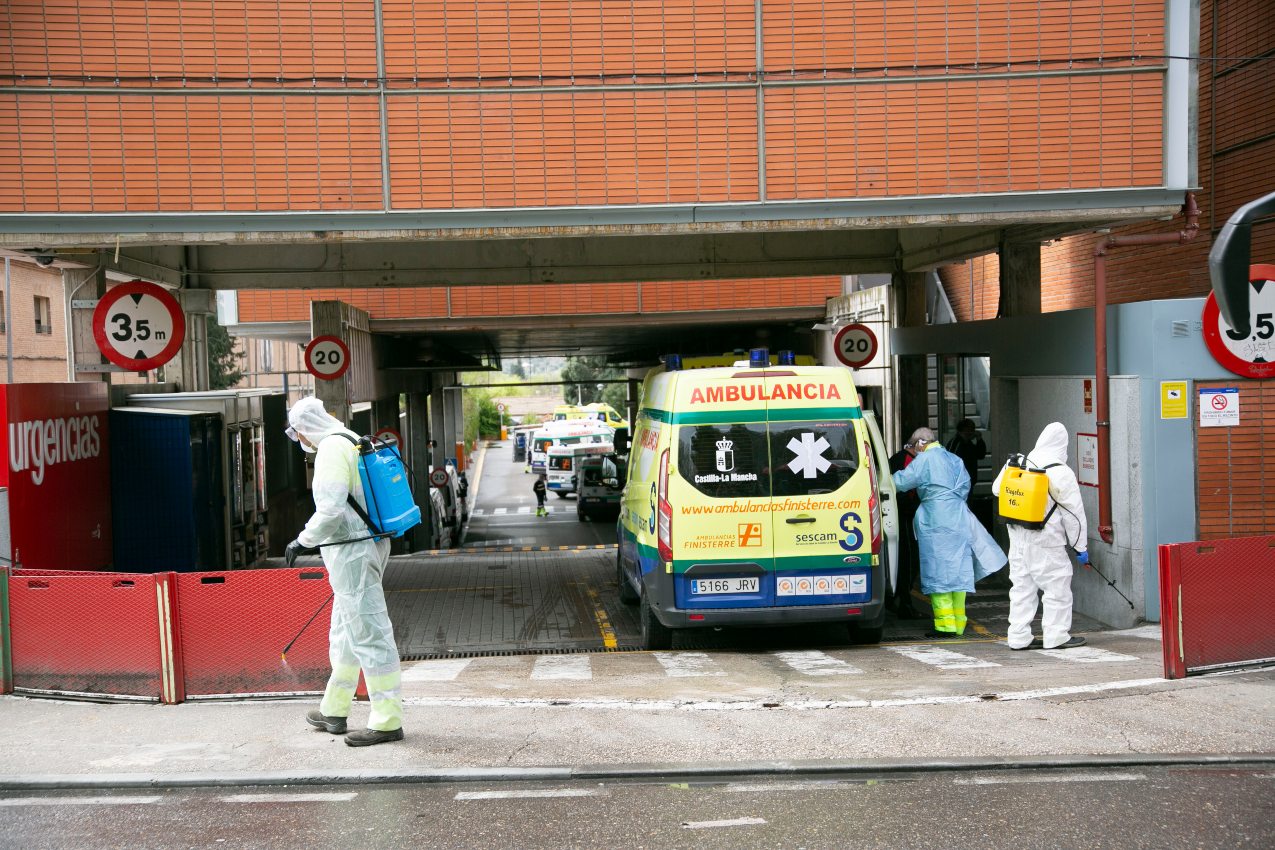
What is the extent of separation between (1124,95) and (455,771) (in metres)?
8.98

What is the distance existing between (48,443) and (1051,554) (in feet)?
29.1

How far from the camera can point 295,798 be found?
18.8ft

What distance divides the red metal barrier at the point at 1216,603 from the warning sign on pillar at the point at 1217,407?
2.57m

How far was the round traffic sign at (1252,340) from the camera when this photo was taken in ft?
34.3

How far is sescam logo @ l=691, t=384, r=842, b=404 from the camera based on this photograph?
391 inches

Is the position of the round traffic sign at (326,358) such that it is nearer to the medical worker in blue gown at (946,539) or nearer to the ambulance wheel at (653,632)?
the ambulance wheel at (653,632)

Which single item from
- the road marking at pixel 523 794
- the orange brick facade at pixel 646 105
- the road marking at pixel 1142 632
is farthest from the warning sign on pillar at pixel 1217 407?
the road marking at pixel 523 794

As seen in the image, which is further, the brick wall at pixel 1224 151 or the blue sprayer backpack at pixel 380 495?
the brick wall at pixel 1224 151

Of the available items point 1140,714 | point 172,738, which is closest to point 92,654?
point 172,738

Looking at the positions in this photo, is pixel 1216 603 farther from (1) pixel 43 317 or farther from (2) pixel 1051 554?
(1) pixel 43 317

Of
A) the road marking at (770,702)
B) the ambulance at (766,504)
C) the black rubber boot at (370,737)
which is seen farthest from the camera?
the ambulance at (766,504)

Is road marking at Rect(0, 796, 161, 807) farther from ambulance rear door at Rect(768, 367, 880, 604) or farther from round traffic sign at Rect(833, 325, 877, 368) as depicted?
round traffic sign at Rect(833, 325, 877, 368)

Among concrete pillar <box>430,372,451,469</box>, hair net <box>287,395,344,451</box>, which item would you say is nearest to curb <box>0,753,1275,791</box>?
hair net <box>287,395,344,451</box>

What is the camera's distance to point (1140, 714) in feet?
22.0
